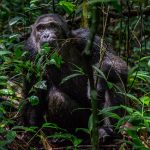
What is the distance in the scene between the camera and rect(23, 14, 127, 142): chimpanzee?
4562 mm

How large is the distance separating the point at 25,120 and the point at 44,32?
991 millimetres

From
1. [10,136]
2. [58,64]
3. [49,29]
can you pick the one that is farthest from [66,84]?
[10,136]

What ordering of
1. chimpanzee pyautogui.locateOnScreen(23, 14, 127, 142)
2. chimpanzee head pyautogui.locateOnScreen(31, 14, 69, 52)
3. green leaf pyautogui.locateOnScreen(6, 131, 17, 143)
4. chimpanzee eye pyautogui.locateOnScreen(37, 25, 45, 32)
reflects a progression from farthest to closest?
chimpanzee eye pyautogui.locateOnScreen(37, 25, 45, 32)
chimpanzee head pyautogui.locateOnScreen(31, 14, 69, 52)
chimpanzee pyautogui.locateOnScreen(23, 14, 127, 142)
green leaf pyautogui.locateOnScreen(6, 131, 17, 143)

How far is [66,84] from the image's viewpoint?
4867 millimetres

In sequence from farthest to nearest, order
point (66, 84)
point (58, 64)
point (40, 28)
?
1. point (40, 28)
2. point (66, 84)
3. point (58, 64)

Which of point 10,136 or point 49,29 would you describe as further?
point 49,29

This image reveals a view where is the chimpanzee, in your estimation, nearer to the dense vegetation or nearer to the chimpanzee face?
the chimpanzee face

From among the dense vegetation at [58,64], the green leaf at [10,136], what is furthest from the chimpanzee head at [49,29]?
the green leaf at [10,136]

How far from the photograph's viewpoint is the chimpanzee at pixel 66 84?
→ 456cm

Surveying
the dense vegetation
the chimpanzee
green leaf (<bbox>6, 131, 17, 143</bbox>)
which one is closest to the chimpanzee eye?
the chimpanzee

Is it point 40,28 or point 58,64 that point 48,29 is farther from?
point 58,64

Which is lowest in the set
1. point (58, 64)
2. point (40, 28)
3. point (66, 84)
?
point (66, 84)

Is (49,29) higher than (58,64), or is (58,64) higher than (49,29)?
(49,29)

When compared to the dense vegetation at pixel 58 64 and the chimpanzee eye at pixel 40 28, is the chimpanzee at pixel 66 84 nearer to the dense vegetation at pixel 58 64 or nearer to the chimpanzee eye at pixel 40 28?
the chimpanzee eye at pixel 40 28
